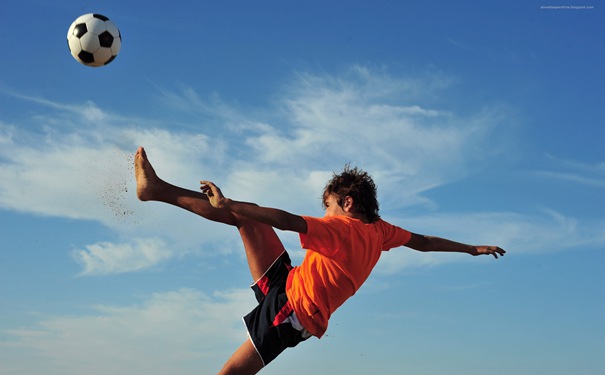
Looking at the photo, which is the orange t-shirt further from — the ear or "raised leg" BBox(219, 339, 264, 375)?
"raised leg" BBox(219, 339, 264, 375)

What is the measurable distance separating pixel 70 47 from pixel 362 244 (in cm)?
624

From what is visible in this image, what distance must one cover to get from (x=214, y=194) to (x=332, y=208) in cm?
176

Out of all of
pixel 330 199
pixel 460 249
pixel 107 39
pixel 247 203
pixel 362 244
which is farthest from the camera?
pixel 107 39

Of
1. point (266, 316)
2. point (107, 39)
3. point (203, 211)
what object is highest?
point (107, 39)

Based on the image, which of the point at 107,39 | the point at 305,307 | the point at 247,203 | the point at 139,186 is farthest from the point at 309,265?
the point at 107,39

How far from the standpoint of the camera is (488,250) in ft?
32.1

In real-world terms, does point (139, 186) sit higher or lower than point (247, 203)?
higher

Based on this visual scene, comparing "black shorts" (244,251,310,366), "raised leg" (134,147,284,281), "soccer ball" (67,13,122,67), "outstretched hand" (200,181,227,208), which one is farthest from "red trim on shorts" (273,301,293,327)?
"soccer ball" (67,13,122,67)

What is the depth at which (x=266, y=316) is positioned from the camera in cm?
816

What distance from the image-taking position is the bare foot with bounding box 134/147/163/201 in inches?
335

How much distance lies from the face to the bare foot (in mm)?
2177

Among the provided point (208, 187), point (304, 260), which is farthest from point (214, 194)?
point (304, 260)

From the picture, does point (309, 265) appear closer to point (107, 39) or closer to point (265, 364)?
point (265, 364)

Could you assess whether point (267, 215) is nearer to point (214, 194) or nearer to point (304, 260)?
point (214, 194)
